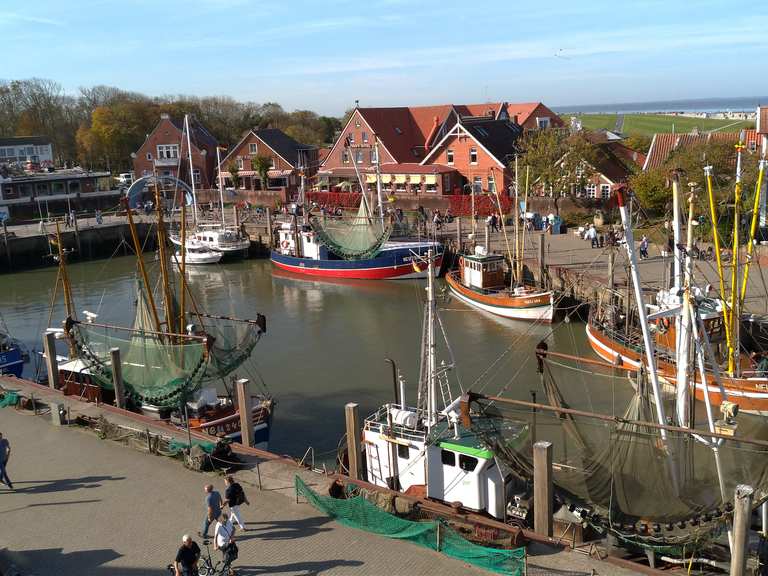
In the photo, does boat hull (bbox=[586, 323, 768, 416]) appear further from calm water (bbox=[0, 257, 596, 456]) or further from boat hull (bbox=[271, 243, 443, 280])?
boat hull (bbox=[271, 243, 443, 280])

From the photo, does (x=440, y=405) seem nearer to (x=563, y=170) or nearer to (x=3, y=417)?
(x=3, y=417)

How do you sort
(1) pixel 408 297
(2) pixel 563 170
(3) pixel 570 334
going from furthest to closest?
1. (2) pixel 563 170
2. (1) pixel 408 297
3. (3) pixel 570 334

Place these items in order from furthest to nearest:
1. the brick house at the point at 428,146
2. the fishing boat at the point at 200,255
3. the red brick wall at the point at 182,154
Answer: the red brick wall at the point at 182,154 → the brick house at the point at 428,146 → the fishing boat at the point at 200,255

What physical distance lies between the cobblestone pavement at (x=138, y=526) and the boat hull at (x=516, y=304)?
63.3 ft

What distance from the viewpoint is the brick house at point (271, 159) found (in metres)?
67.1

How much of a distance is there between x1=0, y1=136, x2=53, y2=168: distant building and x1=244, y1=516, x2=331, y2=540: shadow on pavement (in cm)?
6923

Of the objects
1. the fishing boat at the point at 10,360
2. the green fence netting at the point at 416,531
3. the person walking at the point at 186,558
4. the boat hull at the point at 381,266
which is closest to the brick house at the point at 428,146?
the boat hull at the point at 381,266

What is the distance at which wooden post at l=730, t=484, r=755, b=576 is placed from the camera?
9.72m

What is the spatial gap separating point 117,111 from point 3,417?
239ft

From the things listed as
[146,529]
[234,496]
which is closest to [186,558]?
[234,496]

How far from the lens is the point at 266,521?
1290cm

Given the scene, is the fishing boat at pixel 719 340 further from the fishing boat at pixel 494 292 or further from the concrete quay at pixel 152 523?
the concrete quay at pixel 152 523

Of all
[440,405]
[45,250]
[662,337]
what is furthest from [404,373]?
[45,250]

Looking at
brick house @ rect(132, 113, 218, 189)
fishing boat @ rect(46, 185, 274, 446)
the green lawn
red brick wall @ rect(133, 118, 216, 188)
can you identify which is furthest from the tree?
fishing boat @ rect(46, 185, 274, 446)
